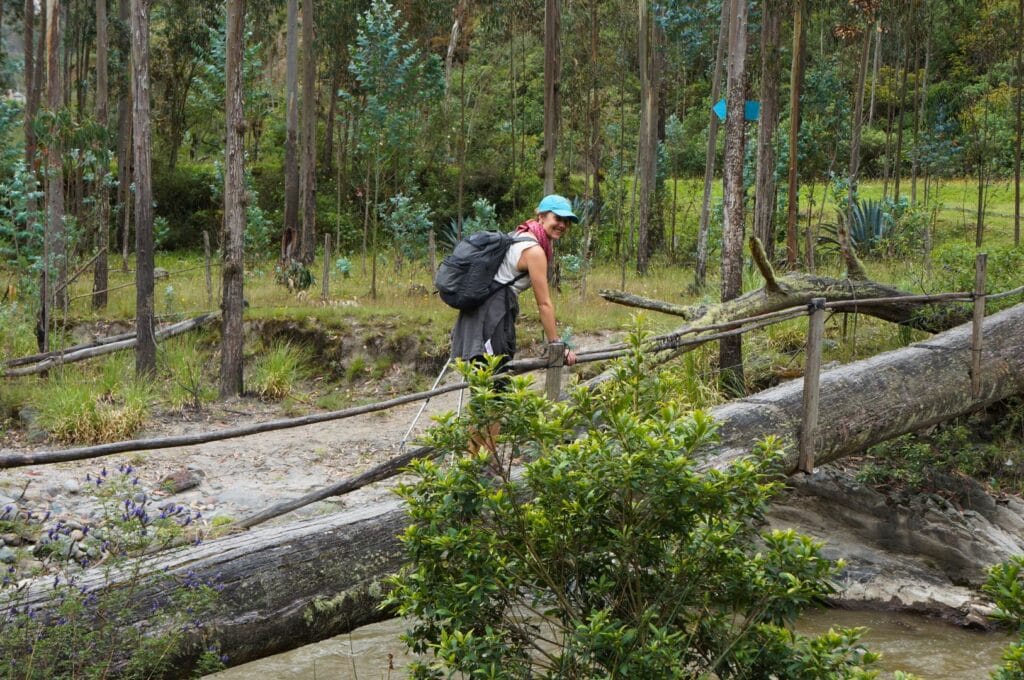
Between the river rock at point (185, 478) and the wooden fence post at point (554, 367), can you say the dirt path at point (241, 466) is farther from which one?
the wooden fence post at point (554, 367)

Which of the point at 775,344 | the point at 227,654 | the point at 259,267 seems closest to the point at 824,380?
the point at 775,344

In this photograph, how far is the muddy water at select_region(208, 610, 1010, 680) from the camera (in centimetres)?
611

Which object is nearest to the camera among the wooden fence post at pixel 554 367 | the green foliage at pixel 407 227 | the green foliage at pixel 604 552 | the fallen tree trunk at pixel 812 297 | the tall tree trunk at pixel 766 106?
the green foliage at pixel 604 552

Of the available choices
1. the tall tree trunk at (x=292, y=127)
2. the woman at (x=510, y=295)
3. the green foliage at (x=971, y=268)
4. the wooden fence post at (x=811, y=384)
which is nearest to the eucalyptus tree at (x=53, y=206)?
the tall tree trunk at (x=292, y=127)

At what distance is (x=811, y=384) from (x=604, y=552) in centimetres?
313

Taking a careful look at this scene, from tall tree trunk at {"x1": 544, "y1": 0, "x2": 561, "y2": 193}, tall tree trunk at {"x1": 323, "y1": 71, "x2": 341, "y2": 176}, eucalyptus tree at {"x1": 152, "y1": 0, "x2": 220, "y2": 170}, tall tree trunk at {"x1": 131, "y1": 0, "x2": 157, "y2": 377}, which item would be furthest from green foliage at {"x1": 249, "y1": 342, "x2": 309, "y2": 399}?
tall tree trunk at {"x1": 323, "y1": 71, "x2": 341, "y2": 176}

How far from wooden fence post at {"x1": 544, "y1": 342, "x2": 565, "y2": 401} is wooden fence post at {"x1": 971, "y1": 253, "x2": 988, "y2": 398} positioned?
384 cm

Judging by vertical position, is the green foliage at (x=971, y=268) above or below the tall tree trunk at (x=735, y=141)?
below

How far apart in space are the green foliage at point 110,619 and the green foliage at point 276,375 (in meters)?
7.31

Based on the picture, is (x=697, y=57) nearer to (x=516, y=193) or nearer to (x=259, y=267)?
(x=516, y=193)

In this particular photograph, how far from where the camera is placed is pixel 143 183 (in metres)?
10.8

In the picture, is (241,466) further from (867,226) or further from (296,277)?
(867,226)

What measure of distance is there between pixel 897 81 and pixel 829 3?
895 cm

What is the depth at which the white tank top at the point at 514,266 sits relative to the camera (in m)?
5.82
